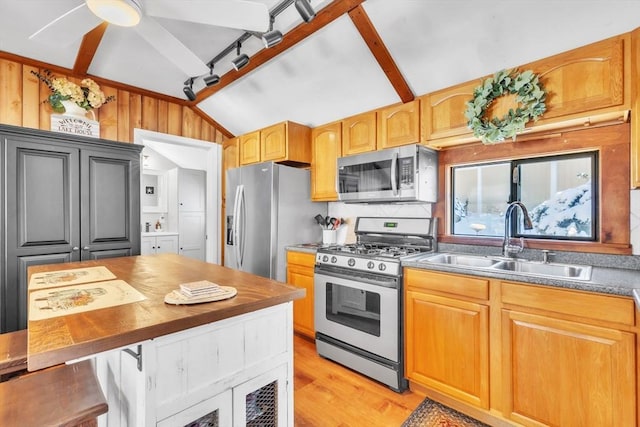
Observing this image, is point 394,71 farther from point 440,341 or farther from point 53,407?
point 53,407

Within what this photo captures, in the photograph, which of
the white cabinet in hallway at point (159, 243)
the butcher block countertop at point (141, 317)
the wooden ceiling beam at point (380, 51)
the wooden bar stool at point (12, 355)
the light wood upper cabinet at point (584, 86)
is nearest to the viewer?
the butcher block countertop at point (141, 317)

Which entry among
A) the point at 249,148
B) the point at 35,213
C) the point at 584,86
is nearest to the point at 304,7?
the point at 584,86

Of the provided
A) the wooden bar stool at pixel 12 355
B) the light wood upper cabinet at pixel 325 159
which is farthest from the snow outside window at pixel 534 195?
the wooden bar stool at pixel 12 355

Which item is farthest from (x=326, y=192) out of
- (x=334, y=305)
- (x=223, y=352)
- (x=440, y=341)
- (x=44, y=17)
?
(x=44, y=17)

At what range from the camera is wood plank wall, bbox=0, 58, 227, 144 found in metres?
2.77

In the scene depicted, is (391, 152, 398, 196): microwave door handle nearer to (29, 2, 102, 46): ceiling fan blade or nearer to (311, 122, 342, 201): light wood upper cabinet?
(311, 122, 342, 201): light wood upper cabinet

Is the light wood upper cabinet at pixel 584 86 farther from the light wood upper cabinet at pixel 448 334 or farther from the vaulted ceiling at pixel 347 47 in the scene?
the light wood upper cabinet at pixel 448 334

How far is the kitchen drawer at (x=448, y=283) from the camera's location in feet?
5.82

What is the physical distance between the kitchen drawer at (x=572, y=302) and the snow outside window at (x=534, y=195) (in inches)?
28.8

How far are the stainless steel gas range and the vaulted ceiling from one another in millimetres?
1252

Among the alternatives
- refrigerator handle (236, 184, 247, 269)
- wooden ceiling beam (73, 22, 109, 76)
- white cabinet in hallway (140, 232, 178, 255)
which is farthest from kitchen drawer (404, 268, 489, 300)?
white cabinet in hallway (140, 232, 178, 255)

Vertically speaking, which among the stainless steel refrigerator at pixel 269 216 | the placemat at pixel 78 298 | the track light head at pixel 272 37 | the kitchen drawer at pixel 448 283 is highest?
the track light head at pixel 272 37

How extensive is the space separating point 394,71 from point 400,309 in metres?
1.80

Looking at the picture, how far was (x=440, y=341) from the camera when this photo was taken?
1.94m
